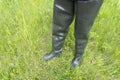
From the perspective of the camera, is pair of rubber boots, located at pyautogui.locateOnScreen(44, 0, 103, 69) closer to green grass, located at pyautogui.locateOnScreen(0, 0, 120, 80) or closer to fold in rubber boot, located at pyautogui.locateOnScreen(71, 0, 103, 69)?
fold in rubber boot, located at pyautogui.locateOnScreen(71, 0, 103, 69)

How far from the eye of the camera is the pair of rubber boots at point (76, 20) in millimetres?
1460

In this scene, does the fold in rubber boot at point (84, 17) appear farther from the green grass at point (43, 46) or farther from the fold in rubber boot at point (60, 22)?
the green grass at point (43, 46)

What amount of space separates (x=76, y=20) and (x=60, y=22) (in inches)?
6.5

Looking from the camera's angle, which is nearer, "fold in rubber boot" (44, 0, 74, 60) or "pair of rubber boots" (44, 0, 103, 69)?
"pair of rubber boots" (44, 0, 103, 69)

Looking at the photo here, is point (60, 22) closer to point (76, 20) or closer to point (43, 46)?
point (76, 20)

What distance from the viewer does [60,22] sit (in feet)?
5.55

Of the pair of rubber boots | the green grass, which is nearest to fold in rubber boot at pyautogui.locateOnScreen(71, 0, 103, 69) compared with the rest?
the pair of rubber boots

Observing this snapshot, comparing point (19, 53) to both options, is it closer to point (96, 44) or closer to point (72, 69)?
point (72, 69)

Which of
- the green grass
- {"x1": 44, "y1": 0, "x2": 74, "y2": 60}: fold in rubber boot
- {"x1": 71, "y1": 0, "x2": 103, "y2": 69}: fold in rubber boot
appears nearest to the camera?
{"x1": 71, "y1": 0, "x2": 103, "y2": 69}: fold in rubber boot

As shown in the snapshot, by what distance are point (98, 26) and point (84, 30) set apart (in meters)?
0.65

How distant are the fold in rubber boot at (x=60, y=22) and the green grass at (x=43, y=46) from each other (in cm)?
9

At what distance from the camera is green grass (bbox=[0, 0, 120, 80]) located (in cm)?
180

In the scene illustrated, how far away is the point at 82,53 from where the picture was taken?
1870mm

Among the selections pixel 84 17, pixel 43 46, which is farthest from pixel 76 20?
pixel 43 46
